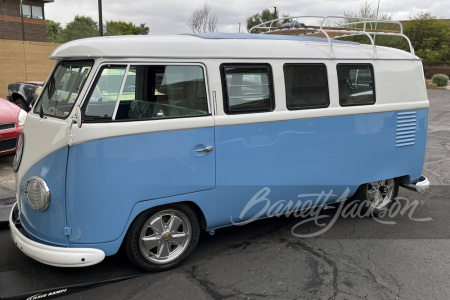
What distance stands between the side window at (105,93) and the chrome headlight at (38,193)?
70 centimetres

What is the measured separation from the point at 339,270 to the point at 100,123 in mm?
2635

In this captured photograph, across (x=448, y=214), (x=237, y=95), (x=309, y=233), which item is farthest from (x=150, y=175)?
(x=448, y=214)

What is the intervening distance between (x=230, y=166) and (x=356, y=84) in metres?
1.96

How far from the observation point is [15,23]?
1809 inches

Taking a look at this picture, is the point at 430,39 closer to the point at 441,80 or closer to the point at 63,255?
the point at 441,80

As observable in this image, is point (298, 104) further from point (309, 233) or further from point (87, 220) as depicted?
point (87, 220)

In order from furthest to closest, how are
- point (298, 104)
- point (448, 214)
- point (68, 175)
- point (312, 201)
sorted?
point (448, 214)
point (312, 201)
point (298, 104)
point (68, 175)

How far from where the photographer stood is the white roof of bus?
340 centimetres

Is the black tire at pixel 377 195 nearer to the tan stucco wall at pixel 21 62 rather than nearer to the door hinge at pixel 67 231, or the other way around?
the door hinge at pixel 67 231

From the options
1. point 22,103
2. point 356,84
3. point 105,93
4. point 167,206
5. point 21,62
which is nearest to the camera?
point 105,93

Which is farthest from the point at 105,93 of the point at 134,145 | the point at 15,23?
the point at 15,23

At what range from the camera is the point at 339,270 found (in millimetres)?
3975

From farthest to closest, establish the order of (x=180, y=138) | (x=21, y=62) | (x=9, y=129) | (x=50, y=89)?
1. (x=21, y=62)
2. (x=9, y=129)
3. (x=50, y=89)
4. (x=180, y=138)

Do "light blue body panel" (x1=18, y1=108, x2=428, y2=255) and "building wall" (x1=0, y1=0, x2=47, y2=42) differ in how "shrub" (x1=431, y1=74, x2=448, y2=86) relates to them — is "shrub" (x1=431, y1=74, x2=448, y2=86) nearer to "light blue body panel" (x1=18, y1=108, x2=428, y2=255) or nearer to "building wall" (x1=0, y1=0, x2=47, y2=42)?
"light blue body panel" (x1=18, y1=108, x2=428, y2=255)
